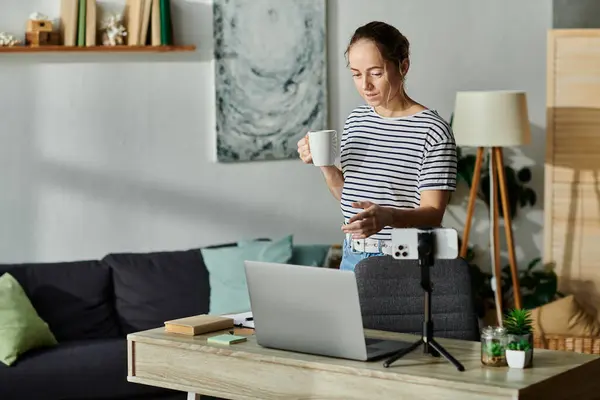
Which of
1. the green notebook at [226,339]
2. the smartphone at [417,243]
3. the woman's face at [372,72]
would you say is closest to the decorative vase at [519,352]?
the smartphone at [417,243]

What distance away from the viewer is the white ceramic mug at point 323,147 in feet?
8.43

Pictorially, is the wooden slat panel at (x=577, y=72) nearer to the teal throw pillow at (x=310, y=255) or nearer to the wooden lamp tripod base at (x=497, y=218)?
the wooden lamp tripod base at (x=497, y=218)

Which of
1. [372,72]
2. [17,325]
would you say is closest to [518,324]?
[372,72]

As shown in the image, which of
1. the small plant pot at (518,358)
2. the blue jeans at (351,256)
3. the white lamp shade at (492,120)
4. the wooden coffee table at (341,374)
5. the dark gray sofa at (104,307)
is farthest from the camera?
the white lamp shade at (492,120)

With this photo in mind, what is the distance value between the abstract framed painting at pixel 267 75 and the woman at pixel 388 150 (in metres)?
2.42

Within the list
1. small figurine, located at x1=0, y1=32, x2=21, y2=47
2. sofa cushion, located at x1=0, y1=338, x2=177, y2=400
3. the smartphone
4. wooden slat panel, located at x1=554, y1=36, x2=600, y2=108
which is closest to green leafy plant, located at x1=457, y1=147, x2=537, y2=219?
wooden slat panel, located at x1=554, y1=36, x2=600, y2=108

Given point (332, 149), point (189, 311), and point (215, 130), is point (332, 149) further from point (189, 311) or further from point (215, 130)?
point (215, 130)

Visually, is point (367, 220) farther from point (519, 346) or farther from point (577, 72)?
point (577, 72)

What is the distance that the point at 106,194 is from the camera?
505 centimetres

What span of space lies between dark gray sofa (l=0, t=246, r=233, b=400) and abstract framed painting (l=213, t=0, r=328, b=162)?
0.69 meters

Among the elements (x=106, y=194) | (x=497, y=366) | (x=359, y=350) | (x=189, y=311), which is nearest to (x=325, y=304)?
(x=359, y=350)

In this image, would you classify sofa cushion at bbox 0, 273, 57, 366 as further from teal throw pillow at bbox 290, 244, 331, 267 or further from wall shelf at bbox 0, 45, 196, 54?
teal throw pillow at bbox 290, 244, 331, 267

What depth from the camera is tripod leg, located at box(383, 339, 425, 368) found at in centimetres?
224

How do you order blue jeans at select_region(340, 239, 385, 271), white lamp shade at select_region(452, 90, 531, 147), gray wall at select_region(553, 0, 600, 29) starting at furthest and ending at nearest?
gray wall at select_region(553, 0, 600, 29), white lamp shade at select_region(452, 90, 531, 147), blue jeans at select_region(340, 239, 385, 271)
